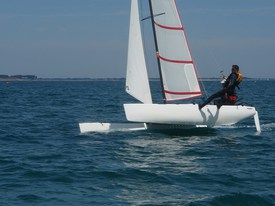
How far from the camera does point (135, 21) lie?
16906mm

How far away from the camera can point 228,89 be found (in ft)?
54.4

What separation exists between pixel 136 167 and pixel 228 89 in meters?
6.61

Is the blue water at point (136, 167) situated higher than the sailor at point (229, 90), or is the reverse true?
the sailor at point (229, 90)

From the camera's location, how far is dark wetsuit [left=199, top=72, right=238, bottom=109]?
1621cm

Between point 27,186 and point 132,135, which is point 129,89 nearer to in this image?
point 132,135

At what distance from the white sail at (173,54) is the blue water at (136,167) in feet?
5.02

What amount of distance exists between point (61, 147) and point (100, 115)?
10519mm

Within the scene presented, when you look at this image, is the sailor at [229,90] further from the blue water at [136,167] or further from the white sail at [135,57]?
the white sail at [135,57]

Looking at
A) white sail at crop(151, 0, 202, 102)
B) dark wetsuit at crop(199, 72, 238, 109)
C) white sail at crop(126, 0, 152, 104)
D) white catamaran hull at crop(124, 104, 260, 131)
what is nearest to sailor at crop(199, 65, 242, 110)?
dark wetsuit at crop(199, 72, 238, 109)

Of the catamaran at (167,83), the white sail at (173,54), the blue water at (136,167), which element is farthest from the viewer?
the white sail at (173,54)

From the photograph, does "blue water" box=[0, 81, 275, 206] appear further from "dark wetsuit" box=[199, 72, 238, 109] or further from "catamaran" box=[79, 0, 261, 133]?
"dark wetsuit" box=[199, 72, 238, 109]

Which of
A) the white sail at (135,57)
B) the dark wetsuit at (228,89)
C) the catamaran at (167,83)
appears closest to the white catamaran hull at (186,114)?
the catamaran at (167,83)

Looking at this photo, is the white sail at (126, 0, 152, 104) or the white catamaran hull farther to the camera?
the white sail at (126, 0, 152, 104)

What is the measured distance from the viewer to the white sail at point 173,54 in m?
17.0
